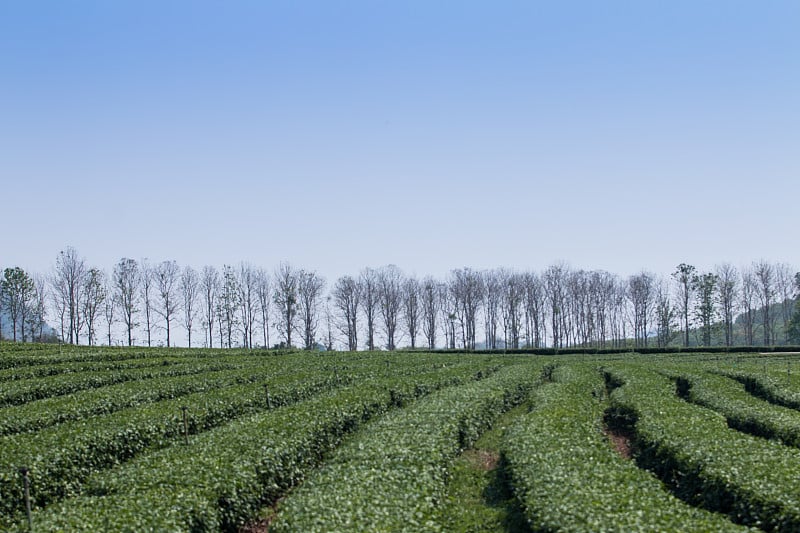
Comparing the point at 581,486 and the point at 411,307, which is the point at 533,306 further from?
the point at 581,486

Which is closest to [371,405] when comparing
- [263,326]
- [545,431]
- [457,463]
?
[457,463]

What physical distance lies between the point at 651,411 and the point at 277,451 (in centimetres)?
1388

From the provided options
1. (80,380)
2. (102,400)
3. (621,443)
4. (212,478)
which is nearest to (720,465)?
(621,443)

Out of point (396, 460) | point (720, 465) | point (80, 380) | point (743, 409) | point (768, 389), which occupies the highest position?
point (80, 380)

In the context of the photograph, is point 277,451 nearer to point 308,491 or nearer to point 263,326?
point 308,491

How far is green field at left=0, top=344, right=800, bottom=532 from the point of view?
10375 mm

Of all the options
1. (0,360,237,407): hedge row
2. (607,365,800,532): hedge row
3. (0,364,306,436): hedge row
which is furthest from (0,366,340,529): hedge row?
(607,365,800,532): hedge row

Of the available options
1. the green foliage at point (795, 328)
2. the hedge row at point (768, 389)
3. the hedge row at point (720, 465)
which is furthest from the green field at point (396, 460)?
the green foliage at point (795, 328)

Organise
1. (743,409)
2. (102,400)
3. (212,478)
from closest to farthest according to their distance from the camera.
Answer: (212,478) → (743,409) → (102,400)

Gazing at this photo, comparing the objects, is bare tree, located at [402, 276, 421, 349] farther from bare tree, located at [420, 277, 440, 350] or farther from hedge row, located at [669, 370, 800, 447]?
hedge row, located at [669, 370, 800, 447]

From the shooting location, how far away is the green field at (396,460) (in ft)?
34.0

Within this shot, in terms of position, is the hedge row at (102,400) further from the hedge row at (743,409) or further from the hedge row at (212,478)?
the hedge row at (743,409)

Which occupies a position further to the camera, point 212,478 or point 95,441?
point 95,441

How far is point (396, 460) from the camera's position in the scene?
13.9 metres
